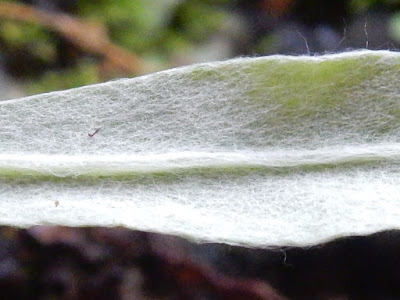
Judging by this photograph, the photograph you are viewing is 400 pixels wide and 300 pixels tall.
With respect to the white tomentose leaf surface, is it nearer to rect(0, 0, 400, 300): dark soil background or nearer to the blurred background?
rect(0, 0, 400, 300): dark soil background

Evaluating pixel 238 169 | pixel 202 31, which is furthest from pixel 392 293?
pixel 202 31

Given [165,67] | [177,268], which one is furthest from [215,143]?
[165,67]

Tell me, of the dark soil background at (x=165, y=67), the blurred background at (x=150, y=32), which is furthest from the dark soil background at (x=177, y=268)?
the blurred background at (x=150, y=32)

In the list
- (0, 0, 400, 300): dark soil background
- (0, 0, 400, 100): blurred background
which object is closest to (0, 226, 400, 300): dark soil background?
(0, 0, 400, 300): dark soil background

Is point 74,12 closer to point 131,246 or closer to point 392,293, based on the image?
point 131,246

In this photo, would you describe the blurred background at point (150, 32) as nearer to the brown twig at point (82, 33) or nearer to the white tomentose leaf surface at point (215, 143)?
the brown twig at point (82, 33)

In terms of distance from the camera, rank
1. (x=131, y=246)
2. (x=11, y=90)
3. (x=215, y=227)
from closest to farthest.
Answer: (x=215, y=227), (x=131, y=246), (x=11, y=90)

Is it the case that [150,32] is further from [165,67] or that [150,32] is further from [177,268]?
[177,268]
